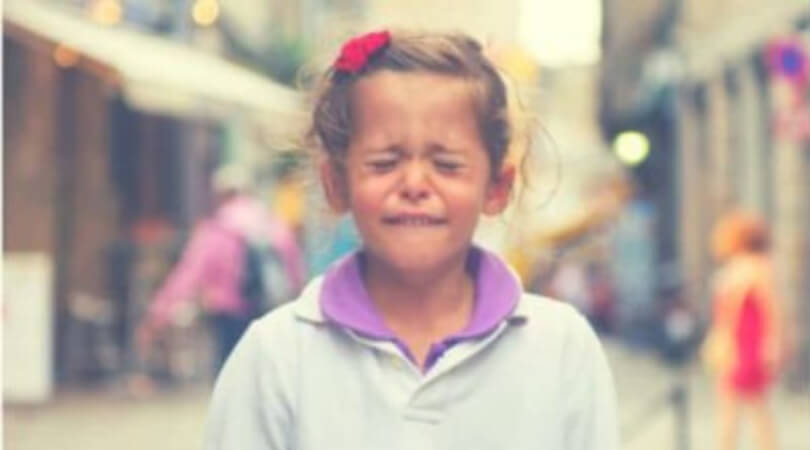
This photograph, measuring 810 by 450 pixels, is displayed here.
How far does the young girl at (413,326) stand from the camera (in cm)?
228

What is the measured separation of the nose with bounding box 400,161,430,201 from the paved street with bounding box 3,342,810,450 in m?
4.44

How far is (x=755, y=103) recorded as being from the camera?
10.9m

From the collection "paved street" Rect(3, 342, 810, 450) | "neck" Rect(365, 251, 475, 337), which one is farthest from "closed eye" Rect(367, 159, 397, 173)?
"paved street" Rect(3, 342, 810, 450)

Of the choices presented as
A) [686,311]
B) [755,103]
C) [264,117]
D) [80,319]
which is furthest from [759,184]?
[80,319]

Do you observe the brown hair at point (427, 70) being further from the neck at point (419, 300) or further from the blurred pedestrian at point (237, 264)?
the blurred pedestrian at point (237, 264)

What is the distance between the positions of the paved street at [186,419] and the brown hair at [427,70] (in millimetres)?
4356

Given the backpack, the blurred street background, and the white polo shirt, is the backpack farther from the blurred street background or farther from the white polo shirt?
the white polo shirt

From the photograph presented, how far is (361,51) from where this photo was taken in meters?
2.34

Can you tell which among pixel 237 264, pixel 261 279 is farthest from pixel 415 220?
pixel 237 264

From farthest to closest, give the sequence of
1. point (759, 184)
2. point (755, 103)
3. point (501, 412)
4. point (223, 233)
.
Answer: point (755, 103), point (759, 184), point (223, 233), point (501, 412)

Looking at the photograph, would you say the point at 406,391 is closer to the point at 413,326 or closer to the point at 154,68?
the point at 413,326

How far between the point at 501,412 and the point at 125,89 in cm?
743

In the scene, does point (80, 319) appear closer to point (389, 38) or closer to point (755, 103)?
point (755, 103)

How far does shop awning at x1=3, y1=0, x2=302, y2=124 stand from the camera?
7.39 metres
